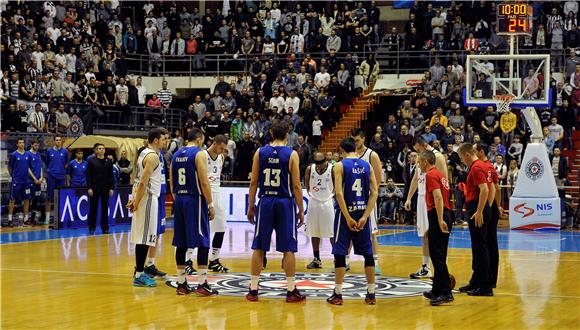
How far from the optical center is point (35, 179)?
23.4 meters

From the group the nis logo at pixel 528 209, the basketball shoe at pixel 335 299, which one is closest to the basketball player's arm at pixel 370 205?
the basketball shoe at pixel 335 299

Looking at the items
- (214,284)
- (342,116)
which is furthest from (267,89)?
(214,284)

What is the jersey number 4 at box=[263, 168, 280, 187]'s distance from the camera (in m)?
11.4

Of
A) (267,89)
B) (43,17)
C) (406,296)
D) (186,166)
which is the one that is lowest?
(406,296)

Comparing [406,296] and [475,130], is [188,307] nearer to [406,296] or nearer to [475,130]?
[406,296]

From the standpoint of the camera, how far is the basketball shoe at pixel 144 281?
1276cm

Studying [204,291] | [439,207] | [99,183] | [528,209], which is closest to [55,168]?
[99,183]

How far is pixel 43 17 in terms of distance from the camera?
Result: 105 feet

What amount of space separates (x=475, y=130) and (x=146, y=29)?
14.6 metres

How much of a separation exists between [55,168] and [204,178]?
13.2 meters

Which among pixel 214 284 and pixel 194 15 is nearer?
pixel 214 284

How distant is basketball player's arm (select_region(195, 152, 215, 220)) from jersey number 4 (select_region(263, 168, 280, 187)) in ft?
2.98

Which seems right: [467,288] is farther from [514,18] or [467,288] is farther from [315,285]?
[514,18]

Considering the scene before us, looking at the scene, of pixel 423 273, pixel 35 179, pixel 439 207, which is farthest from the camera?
pixel 35 179
